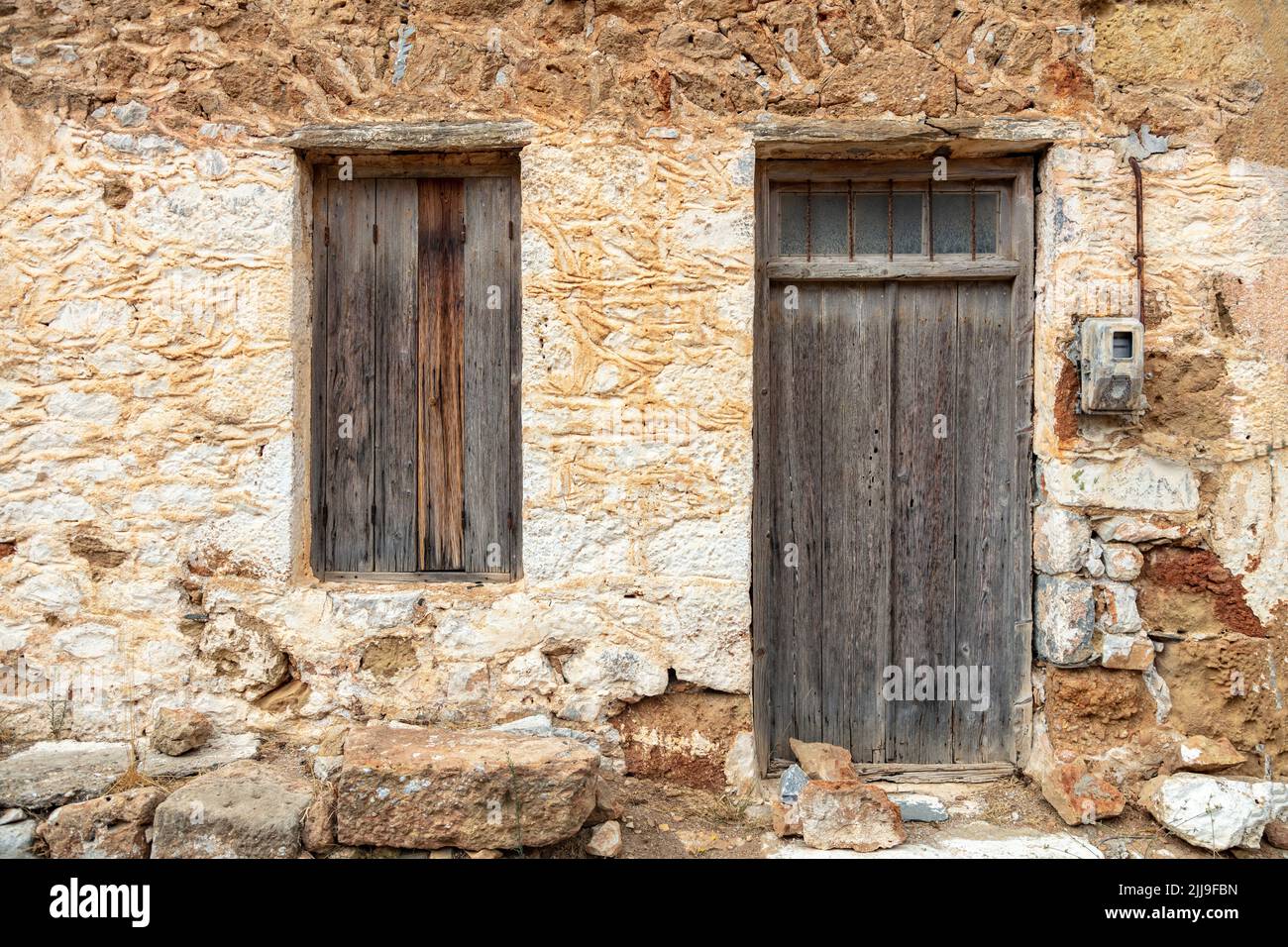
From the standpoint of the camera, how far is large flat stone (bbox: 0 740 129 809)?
118 inches

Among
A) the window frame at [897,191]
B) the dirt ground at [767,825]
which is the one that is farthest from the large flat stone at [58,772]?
the window frame at [897,191]

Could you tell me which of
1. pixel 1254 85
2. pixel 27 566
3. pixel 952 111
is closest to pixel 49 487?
pixel 27 566

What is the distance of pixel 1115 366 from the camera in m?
3.16

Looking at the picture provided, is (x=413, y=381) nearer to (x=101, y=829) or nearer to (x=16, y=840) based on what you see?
(x=101, y=829)

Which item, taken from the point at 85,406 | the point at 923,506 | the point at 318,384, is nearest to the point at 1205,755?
the point at 923,506

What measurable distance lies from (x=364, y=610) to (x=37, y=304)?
5.36 feet

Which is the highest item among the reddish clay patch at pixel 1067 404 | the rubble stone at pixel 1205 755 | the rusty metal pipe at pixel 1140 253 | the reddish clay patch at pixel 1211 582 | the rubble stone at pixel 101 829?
the rusty metal pipe at pixel 1140 253

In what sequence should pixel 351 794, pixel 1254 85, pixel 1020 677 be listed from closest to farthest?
1. pixel 351 794
2. pixel 1254 85
3. pixel 1020 677

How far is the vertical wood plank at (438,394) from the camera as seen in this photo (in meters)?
3.51

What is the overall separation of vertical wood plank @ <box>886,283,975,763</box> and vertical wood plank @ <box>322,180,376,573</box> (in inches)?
79.5

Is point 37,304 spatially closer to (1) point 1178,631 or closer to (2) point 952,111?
(2) point 952,111

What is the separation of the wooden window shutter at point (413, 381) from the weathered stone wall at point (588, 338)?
19 cm

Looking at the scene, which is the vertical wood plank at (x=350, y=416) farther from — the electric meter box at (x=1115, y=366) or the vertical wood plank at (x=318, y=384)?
the electric meter box at (x=1115, y=366)

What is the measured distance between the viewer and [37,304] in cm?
335
